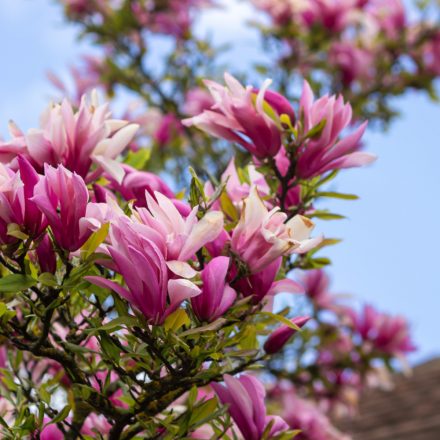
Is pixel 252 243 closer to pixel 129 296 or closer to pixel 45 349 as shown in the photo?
pixel 129 296

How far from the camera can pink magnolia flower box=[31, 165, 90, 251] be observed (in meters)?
1.17

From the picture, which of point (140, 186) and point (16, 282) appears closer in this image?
point (16, 282)

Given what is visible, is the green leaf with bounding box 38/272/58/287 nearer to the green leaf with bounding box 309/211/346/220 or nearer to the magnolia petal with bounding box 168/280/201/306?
the magnolia petal with bounding box 168/280/201/306

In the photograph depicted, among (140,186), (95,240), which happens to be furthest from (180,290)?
(140,186)

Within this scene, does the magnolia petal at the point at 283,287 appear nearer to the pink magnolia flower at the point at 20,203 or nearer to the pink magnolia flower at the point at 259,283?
the pink magnolia flower at the point at 259,283

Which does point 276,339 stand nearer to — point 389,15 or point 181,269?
point 181,269

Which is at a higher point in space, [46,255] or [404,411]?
[46,255]

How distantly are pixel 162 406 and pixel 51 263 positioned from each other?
272 millimetres

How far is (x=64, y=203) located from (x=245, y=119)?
0.40 metres

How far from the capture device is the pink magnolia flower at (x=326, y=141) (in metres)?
1.47

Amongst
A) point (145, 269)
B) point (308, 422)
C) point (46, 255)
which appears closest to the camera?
point (145, 269)

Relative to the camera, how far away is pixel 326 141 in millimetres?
1464

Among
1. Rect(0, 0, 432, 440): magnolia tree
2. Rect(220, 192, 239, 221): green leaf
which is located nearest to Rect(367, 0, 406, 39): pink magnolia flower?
Rect(0, 0, 432, 440): magnolia tree

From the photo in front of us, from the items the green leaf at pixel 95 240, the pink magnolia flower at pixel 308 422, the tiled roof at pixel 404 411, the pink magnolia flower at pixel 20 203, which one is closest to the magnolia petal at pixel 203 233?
the green leaf at pixel 95 240
